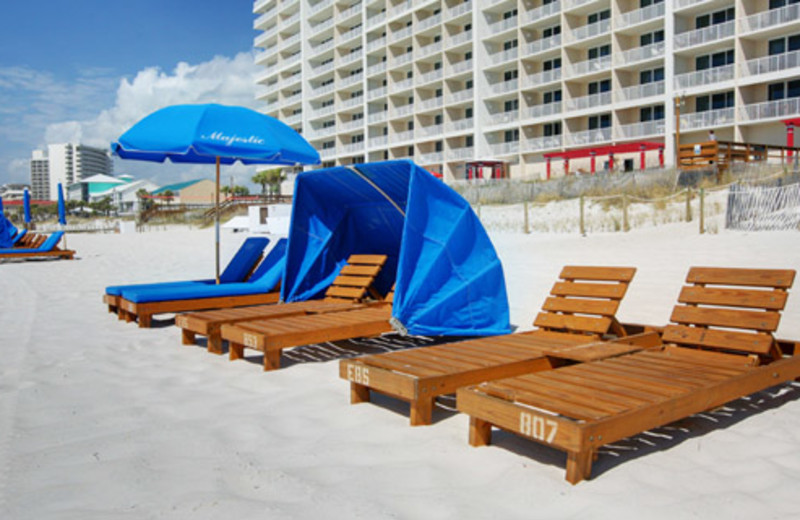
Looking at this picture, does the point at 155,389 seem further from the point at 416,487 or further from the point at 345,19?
the point at 345,19

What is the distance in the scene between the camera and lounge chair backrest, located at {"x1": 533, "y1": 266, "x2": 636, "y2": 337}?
5.38 metres

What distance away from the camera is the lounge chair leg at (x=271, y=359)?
5.36 m

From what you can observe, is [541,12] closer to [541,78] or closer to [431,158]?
[541,78]

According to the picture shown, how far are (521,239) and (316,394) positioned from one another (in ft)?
44.4

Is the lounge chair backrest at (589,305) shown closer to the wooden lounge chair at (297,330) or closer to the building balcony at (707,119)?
the wooden lounge chair at (297,330)

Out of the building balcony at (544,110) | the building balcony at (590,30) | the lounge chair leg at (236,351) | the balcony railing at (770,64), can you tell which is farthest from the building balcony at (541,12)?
the lounge chair leg at (236,351)

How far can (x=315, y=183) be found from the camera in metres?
7.86

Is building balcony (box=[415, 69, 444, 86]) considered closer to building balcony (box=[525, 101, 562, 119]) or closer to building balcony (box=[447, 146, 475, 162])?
building balcony (box=[447, 146, 475, 162])

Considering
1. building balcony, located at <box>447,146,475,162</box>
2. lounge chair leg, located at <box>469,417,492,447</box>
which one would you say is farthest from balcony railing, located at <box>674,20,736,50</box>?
lounge chair leg, located at <box>469,417,492,447</box>

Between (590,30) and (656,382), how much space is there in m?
37.1

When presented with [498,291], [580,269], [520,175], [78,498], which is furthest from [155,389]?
[520,175]

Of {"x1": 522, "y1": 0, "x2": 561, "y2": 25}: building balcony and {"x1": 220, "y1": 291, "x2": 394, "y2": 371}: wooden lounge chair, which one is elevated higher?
{"x1": 522, "y1": 0, "x2": 561, "y2": 25}: building balcony

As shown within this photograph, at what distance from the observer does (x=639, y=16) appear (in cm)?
3466

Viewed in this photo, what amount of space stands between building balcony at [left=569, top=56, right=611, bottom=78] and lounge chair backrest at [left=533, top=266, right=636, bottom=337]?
3328 cm
